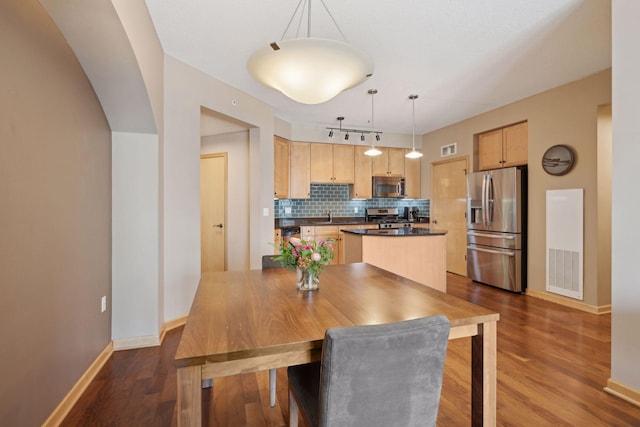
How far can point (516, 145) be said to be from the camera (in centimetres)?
426

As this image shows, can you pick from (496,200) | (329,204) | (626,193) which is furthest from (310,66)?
(329,204)

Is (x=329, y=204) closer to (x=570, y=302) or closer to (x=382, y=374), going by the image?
(x=570, y=302)

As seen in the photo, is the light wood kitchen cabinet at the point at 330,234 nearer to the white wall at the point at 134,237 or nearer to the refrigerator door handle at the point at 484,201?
the refrigerator door handle at the point at 484,201

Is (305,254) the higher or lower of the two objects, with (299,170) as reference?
lower

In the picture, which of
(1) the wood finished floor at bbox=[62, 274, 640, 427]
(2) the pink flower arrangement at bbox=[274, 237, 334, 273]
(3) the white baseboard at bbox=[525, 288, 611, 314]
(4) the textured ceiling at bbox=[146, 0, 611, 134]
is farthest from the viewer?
(3) the white baseboard at bbox=[525, 288, 611, 314]

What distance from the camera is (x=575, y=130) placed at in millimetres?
→ 3533

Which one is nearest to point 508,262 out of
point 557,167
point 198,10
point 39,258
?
point 557,167

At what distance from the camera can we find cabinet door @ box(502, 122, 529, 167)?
4.14 metres

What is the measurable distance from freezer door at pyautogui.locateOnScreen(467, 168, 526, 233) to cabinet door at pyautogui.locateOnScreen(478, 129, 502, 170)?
0.27 m

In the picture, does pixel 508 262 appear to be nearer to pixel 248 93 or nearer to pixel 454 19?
pixel 454 19

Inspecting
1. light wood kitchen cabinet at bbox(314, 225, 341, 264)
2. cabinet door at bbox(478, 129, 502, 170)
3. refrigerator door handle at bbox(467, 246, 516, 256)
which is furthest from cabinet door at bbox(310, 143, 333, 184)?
refrigerator door handle at bbox(467, 246, 516, 256)

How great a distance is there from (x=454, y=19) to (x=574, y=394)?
267cm

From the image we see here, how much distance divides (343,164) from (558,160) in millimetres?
3093

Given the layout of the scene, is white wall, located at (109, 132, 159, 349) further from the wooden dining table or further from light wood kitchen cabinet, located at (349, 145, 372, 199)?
light wood kitchen cabinet, located at (349, 145, 372, 199)
